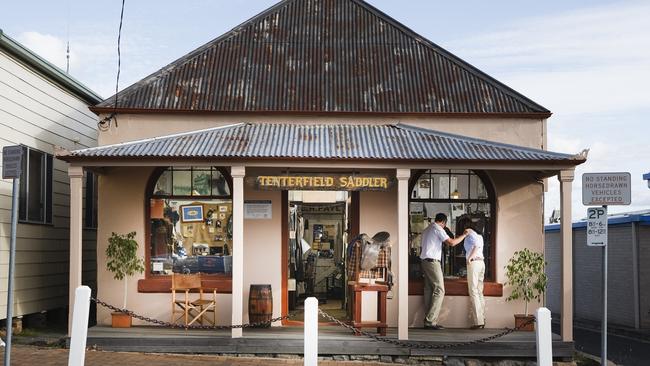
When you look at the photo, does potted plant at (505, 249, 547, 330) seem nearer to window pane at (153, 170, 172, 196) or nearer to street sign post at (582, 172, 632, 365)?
street sign post at (582, 172, 632, 365)

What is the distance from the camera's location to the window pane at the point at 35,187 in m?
16.7

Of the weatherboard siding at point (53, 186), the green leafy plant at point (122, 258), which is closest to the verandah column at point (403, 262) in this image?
the green leafy plant at point (122, 258)

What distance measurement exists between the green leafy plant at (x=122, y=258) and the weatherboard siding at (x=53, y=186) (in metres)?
1.59

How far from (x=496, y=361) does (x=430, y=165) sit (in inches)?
124

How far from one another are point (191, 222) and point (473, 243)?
484cm

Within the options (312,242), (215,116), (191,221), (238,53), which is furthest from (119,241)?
(312,242)

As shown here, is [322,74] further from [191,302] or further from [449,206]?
[191,302]

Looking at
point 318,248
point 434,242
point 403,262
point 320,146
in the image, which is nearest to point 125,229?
point 320,146

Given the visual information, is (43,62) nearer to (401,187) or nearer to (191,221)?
(191,221)

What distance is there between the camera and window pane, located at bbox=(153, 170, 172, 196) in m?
16.3

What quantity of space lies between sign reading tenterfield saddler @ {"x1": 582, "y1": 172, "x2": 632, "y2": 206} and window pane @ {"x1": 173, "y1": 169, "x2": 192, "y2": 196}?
22.9 feet

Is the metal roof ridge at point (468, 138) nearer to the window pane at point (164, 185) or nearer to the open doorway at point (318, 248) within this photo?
the open doorway at point (318, 248)

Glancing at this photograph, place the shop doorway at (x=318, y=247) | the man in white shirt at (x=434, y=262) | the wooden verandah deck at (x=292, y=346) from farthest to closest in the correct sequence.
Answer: the shop doorway at (x=318, y=247) → the man in white shirt at (x=434, y=262) → the wooden verandah deck at (x=292, y=346)

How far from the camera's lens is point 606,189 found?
12.2m
